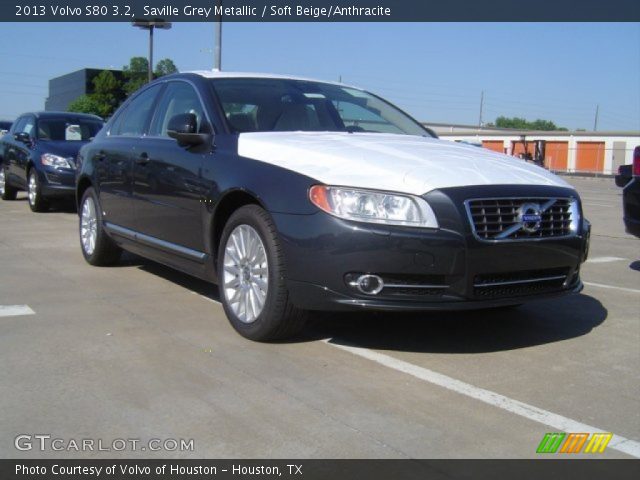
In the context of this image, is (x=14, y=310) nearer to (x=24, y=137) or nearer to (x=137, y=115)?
(x=137, y=115)

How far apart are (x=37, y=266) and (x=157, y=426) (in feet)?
14.1

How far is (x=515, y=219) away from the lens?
410 centimetres

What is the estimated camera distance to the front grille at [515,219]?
3969mm

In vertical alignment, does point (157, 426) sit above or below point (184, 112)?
below

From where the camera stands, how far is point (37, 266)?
22.8ft

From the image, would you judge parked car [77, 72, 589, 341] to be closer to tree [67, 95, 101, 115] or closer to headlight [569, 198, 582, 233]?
headlight [569, 198, 582, 233]

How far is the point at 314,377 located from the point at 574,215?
74.8 inches

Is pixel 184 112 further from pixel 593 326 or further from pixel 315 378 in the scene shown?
pixel 593 326

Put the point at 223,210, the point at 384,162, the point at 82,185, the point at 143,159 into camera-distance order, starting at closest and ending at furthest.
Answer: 1. the point at 384,162
2. the point at 223,210
3. the point at 143,159
4. the point at 82,185

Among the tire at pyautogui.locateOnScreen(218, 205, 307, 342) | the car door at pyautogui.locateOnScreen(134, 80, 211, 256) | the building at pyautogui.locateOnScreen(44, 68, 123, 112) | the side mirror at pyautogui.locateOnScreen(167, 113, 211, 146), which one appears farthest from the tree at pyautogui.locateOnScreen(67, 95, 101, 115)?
the tire at pyautogui.locateOnScreen(218, 205, 307, 342)

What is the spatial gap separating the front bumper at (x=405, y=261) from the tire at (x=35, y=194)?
879 centimetres

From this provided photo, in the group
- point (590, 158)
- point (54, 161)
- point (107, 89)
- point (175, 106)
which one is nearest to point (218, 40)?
point (54, 161)
